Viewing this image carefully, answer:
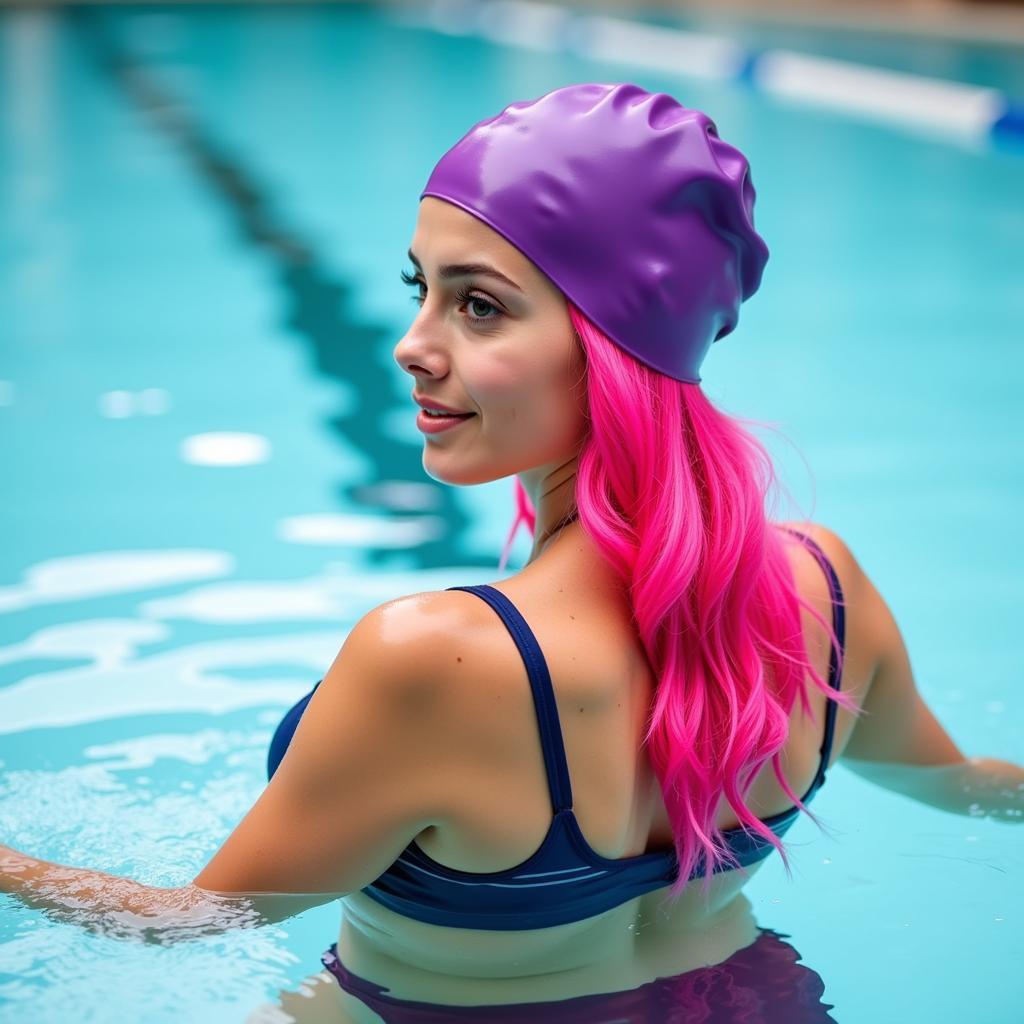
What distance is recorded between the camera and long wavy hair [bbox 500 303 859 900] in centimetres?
164

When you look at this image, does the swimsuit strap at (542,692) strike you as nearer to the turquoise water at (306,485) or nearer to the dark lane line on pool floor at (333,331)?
the turquoise water at (306,485)

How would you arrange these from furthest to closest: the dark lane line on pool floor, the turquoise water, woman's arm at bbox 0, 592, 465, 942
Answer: the dark lane line on pool floor → the turquoise water → woman's arm at bbox 0, 592, 465, 942

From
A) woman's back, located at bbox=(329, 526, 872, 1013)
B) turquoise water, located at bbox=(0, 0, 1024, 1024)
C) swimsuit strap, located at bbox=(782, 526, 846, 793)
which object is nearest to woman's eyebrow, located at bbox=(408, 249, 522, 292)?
woman's back, located at bbox=(329, 526, 872, 1013)

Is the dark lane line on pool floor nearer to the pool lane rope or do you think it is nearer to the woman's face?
the woman's face

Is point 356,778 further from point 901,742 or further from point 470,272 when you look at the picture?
point 901,742

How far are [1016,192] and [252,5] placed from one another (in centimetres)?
1211

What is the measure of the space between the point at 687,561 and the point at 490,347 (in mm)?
295

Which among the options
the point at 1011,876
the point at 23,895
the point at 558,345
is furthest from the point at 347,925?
the point at 1011,876

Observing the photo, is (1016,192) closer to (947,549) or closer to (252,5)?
(947,549)

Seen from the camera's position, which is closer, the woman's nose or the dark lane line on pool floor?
the woman's nose

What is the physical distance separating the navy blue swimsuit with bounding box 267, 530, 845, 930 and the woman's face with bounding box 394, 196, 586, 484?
187mm

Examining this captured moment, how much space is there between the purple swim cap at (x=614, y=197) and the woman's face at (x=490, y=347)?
0.08 ft

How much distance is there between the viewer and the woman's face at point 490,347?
1.63 metres

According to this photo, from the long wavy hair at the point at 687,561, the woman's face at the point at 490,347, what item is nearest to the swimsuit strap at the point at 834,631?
the long wavy hair at the point at 687,561
